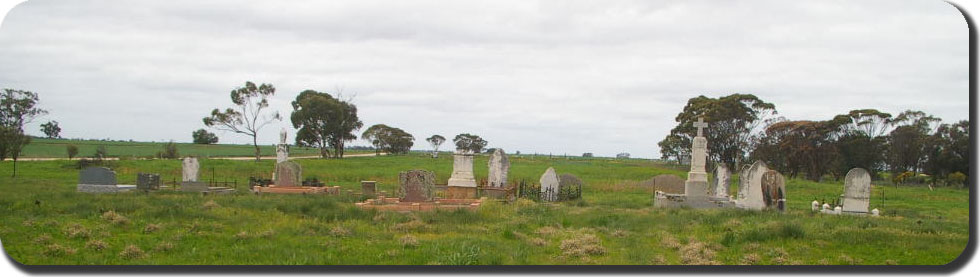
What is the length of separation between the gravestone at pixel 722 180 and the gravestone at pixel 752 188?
277 cm

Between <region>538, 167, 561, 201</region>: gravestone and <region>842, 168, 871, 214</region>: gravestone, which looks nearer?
<region>842, 168, 871, 214</region>: gravestone

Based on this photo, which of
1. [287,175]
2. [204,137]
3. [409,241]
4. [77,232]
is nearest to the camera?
[409,241]

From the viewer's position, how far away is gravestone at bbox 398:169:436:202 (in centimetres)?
1820

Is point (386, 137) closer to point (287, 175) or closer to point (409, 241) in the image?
point (287, 175)

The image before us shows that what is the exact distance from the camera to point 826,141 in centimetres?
5316

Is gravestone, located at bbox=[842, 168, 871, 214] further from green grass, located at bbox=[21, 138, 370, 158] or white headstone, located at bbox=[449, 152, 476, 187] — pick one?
green grass, located at bbox=[21, 138, 370, 158]

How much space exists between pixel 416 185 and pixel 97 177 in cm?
1159

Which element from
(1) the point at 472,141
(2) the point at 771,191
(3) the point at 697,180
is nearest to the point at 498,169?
(3) the point at 697,180

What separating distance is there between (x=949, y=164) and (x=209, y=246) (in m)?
51.1

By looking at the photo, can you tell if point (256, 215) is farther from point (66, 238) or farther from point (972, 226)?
point (972, 226)

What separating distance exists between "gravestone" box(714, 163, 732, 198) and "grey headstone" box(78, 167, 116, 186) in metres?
19.9

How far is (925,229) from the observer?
13.8 m

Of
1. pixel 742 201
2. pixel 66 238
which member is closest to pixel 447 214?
pixel 66 238

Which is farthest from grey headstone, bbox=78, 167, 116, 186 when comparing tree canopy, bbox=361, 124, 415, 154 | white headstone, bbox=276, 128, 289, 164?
tree canopy, bbox=361, 124, 415, 154
